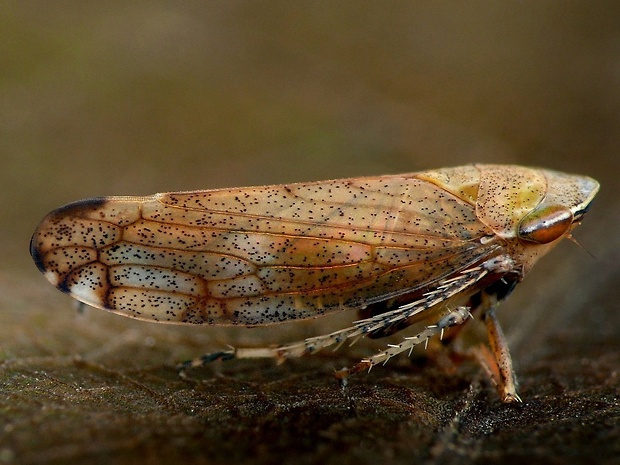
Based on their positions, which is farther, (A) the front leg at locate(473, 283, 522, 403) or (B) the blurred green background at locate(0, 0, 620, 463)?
(B) the blurred green background at locate(0, 0, 620, 463)

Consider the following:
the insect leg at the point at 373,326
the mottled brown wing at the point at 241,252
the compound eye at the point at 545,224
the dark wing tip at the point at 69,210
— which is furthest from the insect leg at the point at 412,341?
the dark wing tip at the point at 69,210

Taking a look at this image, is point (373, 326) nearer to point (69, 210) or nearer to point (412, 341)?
point (412, 341)

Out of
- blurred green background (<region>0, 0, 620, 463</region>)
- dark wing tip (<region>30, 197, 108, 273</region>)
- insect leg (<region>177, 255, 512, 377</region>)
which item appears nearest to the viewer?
dark wing tip (<region>30, 197, 108, 273</region>)

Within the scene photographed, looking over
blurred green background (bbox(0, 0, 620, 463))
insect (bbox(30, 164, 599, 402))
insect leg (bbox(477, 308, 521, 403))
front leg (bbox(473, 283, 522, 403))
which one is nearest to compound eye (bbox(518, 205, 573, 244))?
insect (bbox(30, 164, 599, 402))

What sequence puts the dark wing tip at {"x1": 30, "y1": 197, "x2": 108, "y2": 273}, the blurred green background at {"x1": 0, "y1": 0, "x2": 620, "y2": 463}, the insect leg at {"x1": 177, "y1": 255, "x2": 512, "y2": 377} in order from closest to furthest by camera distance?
1. the dark wing tip at {"x1": 30, "y1": 197, "x2": 108, "y2": 273}
2. the insect leg at {"x1": 177, "y1": 255, "x2": 512, "y2": 377}
3. the blurred green background at {"x1": 0, "y1": 0, "x2": 620, "y2": 463}

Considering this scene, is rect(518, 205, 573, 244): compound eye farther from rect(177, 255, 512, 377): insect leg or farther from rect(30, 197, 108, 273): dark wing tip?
rect(30, 197, 108, 273): dark wing tip

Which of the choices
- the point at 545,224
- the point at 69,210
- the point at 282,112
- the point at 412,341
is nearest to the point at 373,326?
the point at 412,341

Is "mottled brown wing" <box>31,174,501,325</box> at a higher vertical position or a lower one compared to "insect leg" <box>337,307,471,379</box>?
higher
